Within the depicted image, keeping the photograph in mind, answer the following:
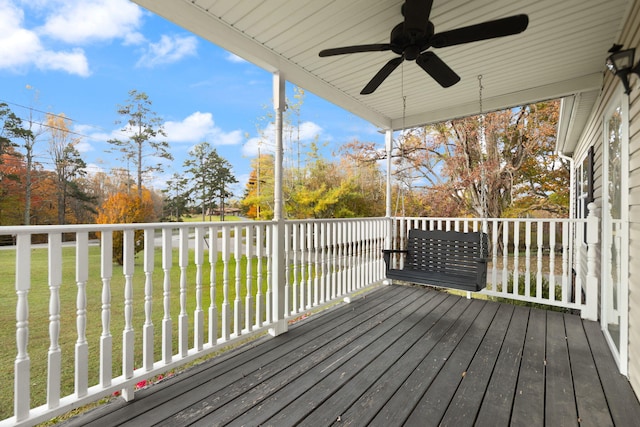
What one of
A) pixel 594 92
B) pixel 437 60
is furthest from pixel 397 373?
pixel 594 92

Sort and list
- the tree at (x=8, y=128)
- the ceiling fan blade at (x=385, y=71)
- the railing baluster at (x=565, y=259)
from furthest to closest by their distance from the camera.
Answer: the tree at (x=8, y=128) → the railing baluster at (x=565, y=259) → the ceiling fan blade at (x=385, y=71)

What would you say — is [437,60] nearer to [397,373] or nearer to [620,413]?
[397,373]

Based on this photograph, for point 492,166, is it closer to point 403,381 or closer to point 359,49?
point 359,49

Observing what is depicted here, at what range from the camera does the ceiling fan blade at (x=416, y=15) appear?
170 centimetres

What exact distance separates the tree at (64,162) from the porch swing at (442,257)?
479cm

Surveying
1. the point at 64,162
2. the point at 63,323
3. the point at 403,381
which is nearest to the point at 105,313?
the point at 403,381

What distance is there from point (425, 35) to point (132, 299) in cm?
260

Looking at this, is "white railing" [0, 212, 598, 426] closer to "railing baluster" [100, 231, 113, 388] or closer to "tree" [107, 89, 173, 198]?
"railing baluster" [100, 231, 113, 388]

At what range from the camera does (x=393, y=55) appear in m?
2.91

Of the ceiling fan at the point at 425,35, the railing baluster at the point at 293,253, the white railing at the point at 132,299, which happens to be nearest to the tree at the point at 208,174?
the white railing at the point at 132,299

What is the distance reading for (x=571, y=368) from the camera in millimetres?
2121

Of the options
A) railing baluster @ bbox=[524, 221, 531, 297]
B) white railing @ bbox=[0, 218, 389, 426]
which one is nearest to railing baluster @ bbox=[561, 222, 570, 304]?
railing baluster @ bbox=[524, 221, 531, 297]

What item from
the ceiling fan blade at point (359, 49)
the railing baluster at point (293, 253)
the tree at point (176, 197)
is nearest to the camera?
the ceiling fan blade at point (359, 49)

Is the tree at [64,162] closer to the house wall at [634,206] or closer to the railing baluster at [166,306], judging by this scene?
the railing baluster at [166,306]
